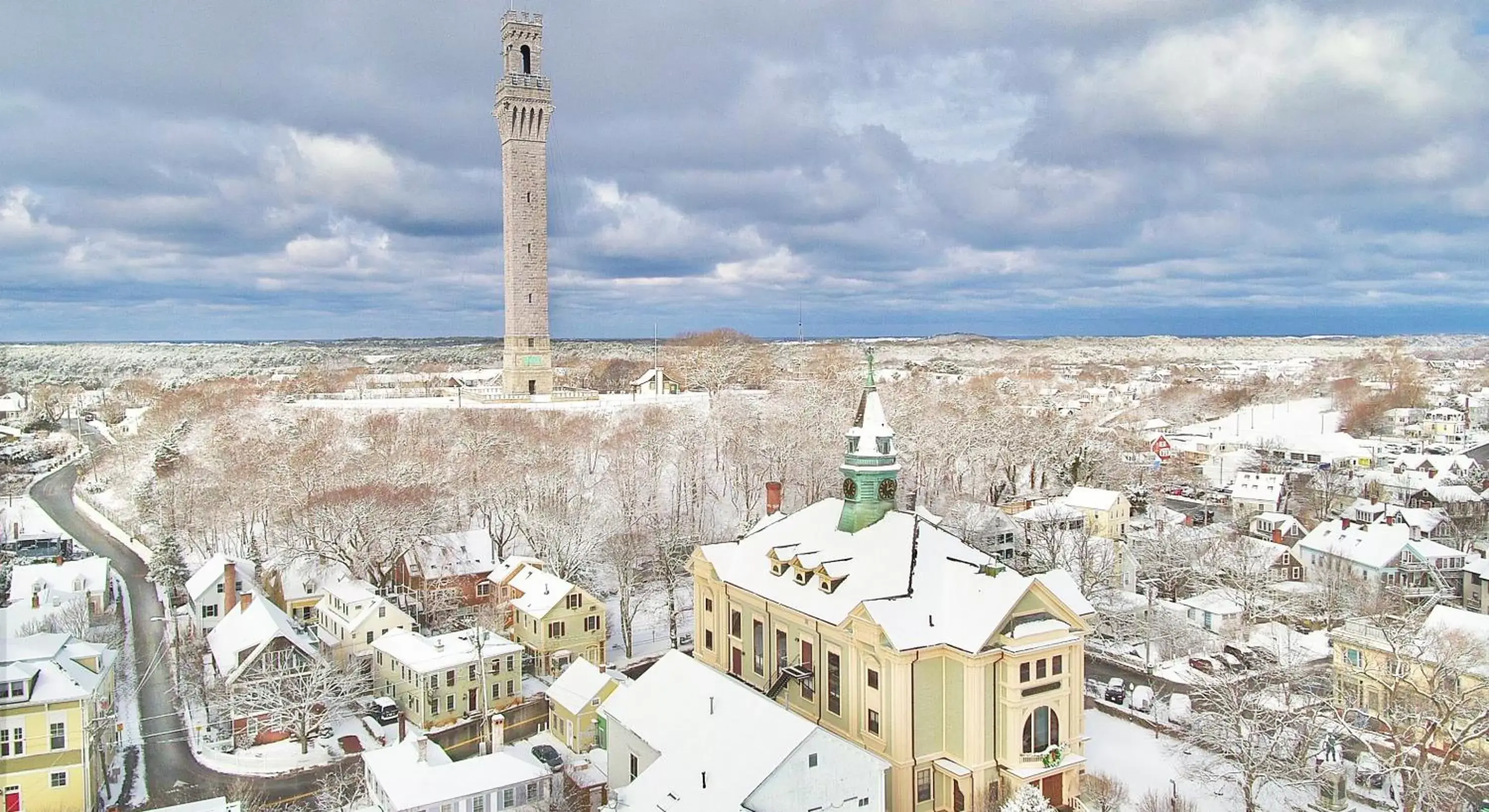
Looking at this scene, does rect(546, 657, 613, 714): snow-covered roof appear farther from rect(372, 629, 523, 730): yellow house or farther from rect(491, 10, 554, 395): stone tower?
rect(491, 10, 554, 395): stone tower

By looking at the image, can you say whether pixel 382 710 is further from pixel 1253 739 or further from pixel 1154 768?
pixel 1253 739

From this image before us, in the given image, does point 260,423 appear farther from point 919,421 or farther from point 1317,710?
point 1317,710

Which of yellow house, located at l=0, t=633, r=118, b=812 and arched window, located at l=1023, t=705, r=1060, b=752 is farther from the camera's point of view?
arched window, located at l=1023, t=705, r=1060, b=752

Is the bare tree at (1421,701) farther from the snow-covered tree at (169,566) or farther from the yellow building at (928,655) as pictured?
the snow-covered tree at (169,566)

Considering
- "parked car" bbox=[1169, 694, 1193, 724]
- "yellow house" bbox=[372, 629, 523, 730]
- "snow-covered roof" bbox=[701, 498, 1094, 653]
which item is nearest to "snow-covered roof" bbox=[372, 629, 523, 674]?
"yellow house" bbox=[372, 629, 523, 730]

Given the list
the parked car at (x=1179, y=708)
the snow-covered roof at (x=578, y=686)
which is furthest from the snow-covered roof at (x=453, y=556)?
the parked car at (x=1179, y=708)

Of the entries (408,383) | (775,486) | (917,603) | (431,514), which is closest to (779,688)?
(917,603)

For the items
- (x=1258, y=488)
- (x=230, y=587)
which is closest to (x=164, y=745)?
(x=230, y=587)
